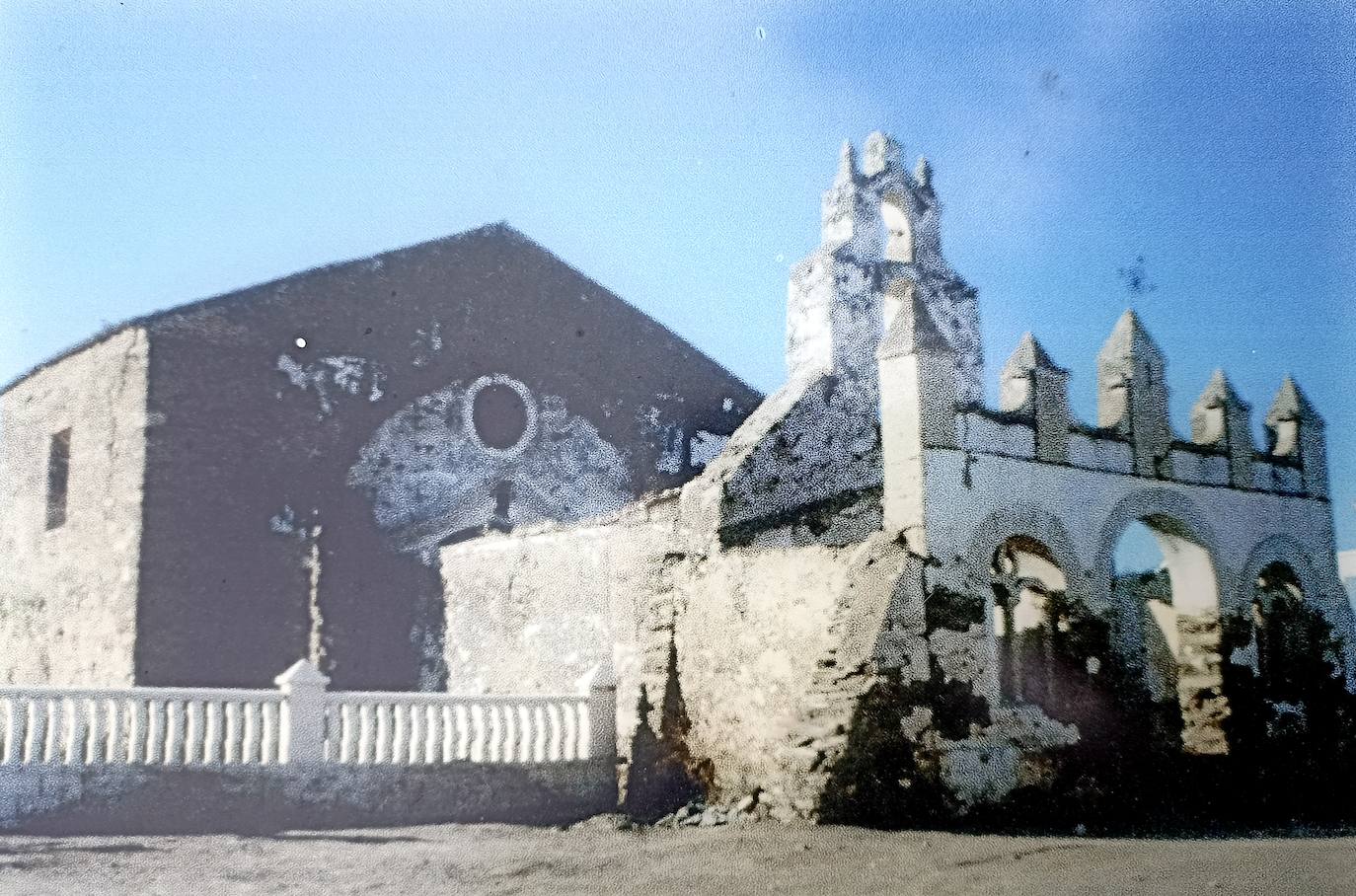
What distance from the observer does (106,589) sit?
14.9 meters

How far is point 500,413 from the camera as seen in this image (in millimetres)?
17906

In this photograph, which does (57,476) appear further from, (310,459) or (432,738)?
(432,738)

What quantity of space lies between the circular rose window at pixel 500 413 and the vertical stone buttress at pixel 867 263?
4.79 metres

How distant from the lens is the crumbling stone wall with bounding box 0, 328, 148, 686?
14.7 meters

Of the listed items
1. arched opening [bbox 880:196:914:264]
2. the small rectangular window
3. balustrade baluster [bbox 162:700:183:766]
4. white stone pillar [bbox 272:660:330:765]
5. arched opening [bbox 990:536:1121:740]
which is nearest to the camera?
balustrade baluster [bbox 162:700:183:766]

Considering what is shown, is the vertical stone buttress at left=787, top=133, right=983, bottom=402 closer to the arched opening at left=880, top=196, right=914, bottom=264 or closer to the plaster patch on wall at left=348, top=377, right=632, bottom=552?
the arched opening at left=880, top=196, right=914, bottom=264

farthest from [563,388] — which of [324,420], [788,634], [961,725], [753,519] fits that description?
[961,725]

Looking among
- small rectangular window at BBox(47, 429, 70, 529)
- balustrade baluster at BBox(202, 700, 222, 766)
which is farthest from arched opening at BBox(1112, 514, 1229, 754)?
small rectangular window at BBox(47, 429, 70, 529)

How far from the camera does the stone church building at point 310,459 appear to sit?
14.8m

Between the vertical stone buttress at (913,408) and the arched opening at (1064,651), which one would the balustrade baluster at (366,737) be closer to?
the vertical stone buttress at (913,408)

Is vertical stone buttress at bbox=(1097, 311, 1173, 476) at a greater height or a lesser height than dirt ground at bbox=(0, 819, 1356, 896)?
greater

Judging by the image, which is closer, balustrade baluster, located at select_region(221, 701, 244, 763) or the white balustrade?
the white balustrade

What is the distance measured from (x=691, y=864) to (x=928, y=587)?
308 cm

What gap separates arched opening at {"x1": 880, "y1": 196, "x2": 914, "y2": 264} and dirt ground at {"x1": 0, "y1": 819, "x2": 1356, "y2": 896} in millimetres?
9118
